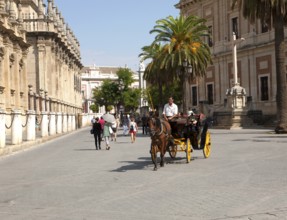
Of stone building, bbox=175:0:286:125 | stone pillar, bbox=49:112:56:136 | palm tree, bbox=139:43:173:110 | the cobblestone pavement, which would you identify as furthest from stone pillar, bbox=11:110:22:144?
stone building, bbox=175:0:286:125

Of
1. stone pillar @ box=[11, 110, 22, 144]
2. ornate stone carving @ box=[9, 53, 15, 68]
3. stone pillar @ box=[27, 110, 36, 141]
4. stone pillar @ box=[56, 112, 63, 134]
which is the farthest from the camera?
stone pillar @ box=[56, 112, 63, 134]

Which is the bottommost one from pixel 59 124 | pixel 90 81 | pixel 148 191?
pixel 148 191

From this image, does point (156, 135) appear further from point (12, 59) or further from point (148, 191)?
point (12, 59)

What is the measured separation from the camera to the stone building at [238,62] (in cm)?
4375

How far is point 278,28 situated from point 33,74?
93.6 feet

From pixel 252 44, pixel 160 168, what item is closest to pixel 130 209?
pixel 160 168

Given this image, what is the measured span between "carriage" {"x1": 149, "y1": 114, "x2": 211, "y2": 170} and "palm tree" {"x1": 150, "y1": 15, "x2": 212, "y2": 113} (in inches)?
750

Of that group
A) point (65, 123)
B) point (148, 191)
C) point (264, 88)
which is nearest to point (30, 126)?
point (148, 191)

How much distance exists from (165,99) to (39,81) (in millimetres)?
19494

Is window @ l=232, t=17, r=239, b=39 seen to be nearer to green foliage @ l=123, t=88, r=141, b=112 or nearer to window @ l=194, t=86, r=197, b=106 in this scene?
window @ l=194, t=86, r=197, b=106

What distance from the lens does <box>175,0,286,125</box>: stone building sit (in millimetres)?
43750

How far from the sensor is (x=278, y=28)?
89.4ft

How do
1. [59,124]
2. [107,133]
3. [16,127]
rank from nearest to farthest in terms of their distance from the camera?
[107,133] < [16,127] < [59,124]

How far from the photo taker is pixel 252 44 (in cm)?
4566
